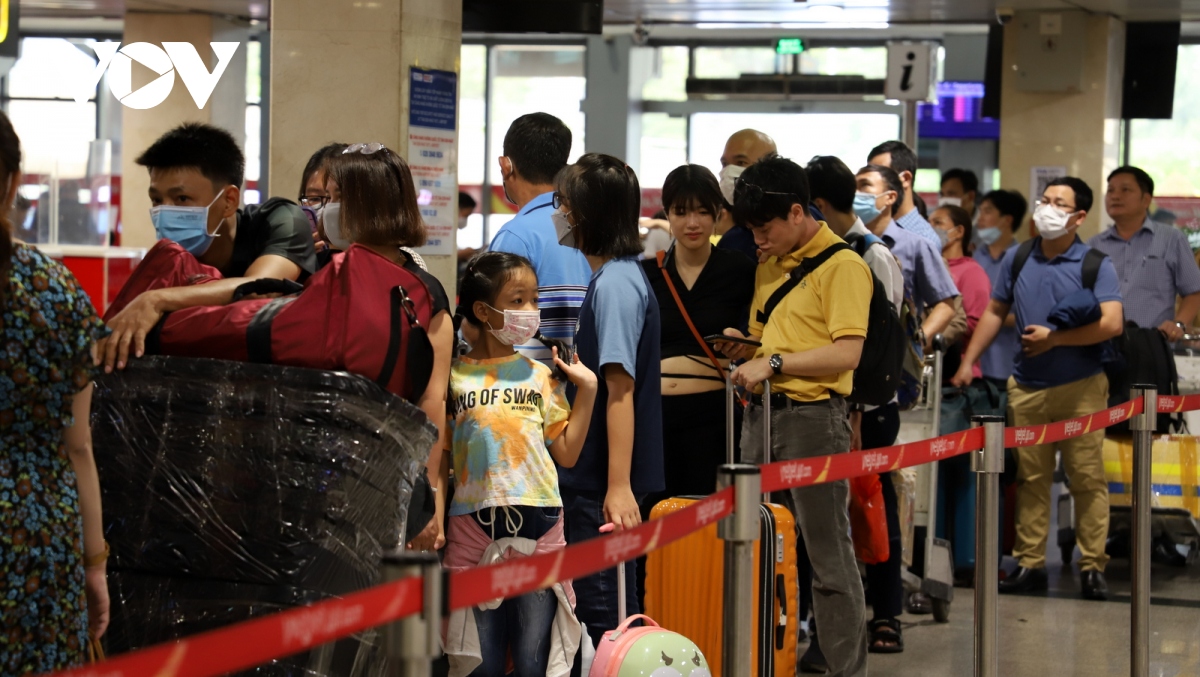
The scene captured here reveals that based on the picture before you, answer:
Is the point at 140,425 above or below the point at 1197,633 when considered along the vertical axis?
above

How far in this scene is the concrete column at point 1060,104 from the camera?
11164mm

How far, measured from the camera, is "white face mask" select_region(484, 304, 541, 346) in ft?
11.1

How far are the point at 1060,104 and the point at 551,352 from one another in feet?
28.3

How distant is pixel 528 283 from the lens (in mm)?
3439

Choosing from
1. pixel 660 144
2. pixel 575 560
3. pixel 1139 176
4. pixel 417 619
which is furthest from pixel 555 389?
pixel 660 144

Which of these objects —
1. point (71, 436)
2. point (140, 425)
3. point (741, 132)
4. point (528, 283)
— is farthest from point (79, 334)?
point (741, 132)

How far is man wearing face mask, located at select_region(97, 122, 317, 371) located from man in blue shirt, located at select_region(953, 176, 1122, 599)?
3.84 metres

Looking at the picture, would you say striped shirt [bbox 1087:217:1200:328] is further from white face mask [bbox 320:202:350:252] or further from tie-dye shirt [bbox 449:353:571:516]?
white face mask [bbox 320:202:350:252]

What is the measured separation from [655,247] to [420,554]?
16.9ft

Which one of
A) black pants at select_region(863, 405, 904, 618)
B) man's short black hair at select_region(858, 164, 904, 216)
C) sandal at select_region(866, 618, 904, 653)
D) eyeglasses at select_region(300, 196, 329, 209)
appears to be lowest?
sandal at select_region(866, 618, 904, 653)

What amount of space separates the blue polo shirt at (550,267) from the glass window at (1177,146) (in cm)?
1410

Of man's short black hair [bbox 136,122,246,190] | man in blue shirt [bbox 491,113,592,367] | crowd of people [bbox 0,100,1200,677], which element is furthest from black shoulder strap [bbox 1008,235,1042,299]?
man's short black hair [bbox 136,122,246,190]

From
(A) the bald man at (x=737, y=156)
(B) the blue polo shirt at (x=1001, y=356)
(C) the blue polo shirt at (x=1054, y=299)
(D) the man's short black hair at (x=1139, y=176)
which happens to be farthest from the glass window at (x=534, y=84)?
(A) the bald man at (x=737, y=156)

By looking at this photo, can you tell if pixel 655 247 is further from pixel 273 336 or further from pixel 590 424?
pixel 273 336
